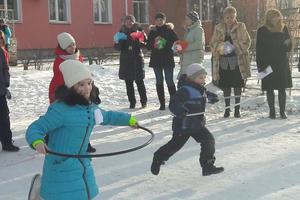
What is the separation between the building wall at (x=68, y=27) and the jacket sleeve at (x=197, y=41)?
14.9 m

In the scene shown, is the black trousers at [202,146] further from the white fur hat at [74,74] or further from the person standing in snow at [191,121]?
the white fur hat at [74,74]

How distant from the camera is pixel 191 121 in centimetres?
557

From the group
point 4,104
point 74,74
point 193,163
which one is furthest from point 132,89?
point 74,74

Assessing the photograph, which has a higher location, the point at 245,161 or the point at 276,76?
the point at 276,76

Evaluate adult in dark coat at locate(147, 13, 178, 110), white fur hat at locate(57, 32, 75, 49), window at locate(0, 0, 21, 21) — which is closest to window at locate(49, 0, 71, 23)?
window at locate(0, 0, 21, 21)

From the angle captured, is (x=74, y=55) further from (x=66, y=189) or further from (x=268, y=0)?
(x=268, y=0)

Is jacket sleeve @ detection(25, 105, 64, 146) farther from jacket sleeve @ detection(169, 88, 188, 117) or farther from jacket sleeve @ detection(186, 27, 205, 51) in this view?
jacket sleeve @ detection(186, 27, 205, 51)

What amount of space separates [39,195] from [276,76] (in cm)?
579

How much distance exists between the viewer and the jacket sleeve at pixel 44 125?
3.48 meters

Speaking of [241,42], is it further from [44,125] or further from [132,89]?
[44,125]

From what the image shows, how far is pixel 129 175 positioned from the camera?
18.7ft

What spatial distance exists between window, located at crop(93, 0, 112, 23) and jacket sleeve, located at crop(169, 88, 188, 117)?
839 inches

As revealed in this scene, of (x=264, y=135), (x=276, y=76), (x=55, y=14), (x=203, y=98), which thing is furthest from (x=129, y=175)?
(x=55, y=14)

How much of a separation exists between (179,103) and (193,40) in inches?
147
